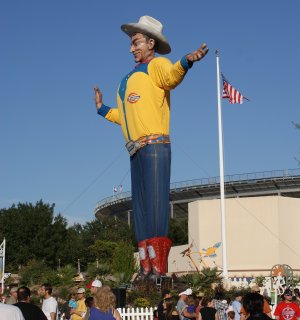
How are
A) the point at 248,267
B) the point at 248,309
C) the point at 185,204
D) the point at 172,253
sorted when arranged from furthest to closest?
the point at 185,204 < the point at 172,253 < the point at 248,267 < the point at 248,309

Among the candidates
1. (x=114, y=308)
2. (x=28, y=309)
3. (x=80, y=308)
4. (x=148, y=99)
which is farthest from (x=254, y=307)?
(x=148, y=99)

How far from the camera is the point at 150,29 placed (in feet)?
59.0

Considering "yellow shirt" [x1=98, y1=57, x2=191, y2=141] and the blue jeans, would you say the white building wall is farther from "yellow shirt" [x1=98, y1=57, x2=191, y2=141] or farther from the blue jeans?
"yellow shirt" [x1=98, y1=57, x2=191, y2=141]

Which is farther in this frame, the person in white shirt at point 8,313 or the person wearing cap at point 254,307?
the person wearing cap at point 254,307

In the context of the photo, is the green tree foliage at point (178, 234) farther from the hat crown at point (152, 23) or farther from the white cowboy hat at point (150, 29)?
the hat crown at point (152, 23)

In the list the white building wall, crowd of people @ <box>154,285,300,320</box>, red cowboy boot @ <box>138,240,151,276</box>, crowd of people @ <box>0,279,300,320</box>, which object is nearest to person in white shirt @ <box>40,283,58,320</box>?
crowd of people @ <box>0,279,300,320</box>

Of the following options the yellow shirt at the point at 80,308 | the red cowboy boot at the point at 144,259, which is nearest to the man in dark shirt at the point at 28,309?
the yellow shirt at the point at 80,308

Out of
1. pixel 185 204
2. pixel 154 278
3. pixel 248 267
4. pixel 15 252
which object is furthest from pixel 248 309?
pixel 185 204

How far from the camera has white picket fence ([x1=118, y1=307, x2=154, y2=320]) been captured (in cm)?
1648

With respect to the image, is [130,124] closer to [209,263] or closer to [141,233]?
[141,233]

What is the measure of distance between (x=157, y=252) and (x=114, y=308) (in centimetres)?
985

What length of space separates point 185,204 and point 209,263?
33293 mm

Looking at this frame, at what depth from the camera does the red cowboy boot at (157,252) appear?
17.3 m

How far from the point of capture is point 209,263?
33.3 m
